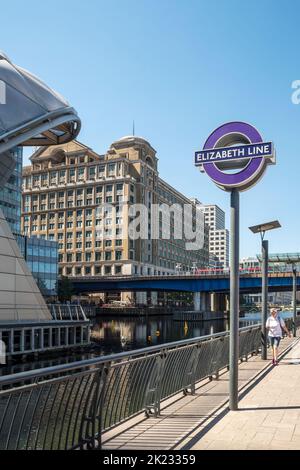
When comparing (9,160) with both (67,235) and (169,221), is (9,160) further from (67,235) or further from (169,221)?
(169,221)

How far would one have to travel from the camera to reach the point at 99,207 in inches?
5192

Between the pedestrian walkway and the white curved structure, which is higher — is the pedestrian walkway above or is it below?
below

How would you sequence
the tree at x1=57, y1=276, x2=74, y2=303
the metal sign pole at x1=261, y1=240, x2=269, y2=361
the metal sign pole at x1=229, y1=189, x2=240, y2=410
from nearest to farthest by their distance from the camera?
the metal sign pole at x1=229, y1=189, x2=240, y2=410 → the metal sign pole at x1=261, y1=240, x2=269, y2=361 → the tree at x1=57, y1=276, x2=74, y2=303

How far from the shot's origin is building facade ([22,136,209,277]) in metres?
128

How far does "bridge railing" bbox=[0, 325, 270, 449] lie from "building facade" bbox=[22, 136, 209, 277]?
113 metres

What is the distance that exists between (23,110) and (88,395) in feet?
93.3

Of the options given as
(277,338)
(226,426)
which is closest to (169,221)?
(277,338)

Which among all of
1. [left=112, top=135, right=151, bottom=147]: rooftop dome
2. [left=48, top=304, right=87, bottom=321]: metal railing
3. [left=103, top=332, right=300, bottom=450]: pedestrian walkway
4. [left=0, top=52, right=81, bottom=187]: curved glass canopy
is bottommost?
[left=48, top=304, right=87, bottom=321]: metal railing

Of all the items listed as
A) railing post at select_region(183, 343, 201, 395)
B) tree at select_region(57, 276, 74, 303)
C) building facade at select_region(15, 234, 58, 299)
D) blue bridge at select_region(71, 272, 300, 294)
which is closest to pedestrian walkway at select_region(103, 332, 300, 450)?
railing post at select_region(183, 343, 201, 395)

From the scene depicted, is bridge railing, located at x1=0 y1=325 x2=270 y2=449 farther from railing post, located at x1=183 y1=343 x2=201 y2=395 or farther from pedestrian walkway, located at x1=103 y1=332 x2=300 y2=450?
pedestrian walkway, located at x1=103 y1=332 x2=300 y2=450

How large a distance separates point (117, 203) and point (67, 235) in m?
18.5

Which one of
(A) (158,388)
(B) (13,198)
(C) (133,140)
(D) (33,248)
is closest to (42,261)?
(D) (33,248)

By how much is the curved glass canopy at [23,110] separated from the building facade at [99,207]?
89645 mm
